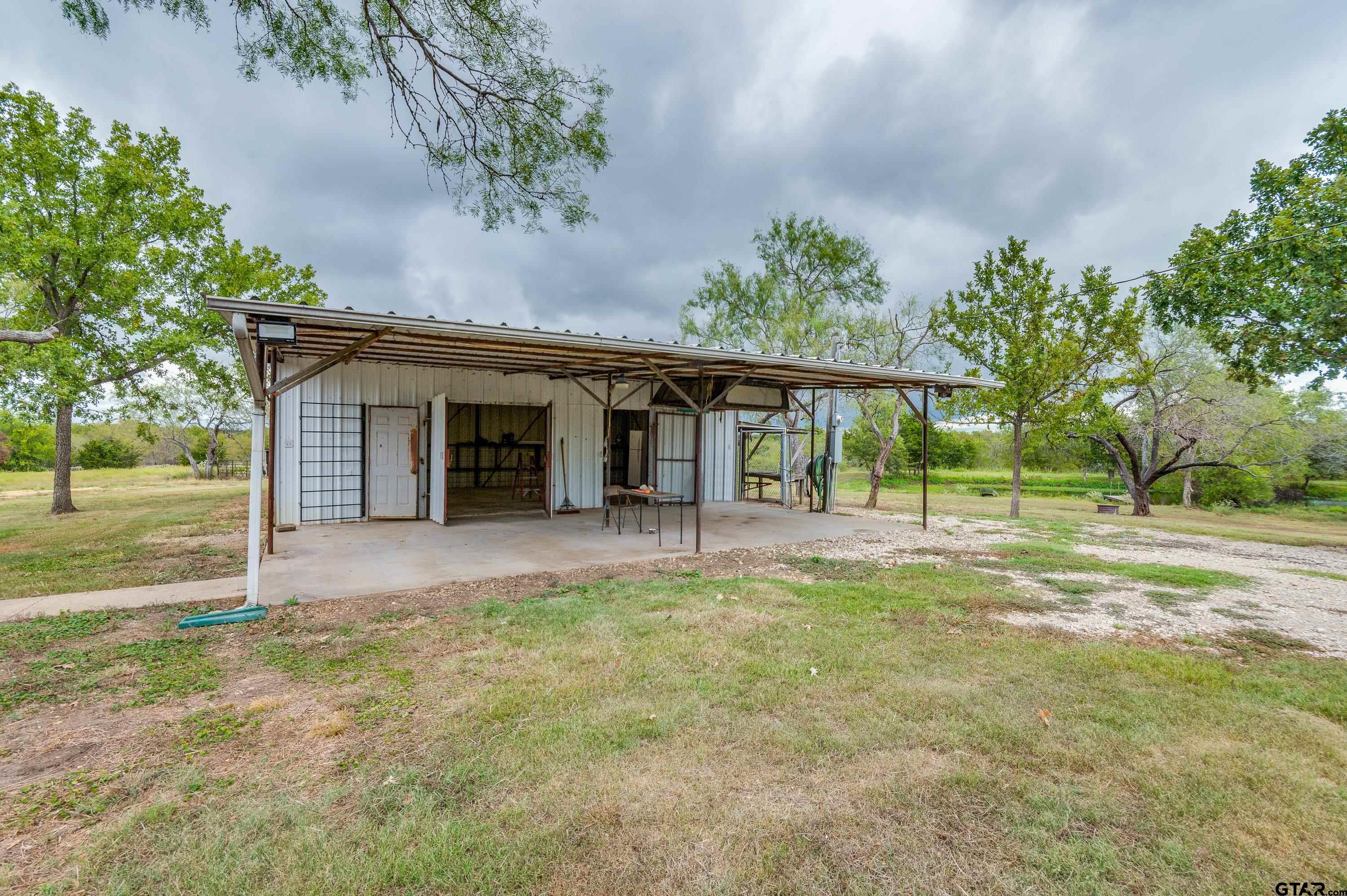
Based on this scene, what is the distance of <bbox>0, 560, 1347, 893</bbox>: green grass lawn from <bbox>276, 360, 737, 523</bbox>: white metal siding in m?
4.86

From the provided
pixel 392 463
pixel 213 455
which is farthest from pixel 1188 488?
pixel 213 455

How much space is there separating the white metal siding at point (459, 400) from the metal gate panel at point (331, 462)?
10 centimetres

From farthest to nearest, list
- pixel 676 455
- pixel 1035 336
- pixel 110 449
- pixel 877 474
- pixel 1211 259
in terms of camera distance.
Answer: pixel 110 449
pixel 877 474
pixel 1035 336
pixel 676 455
pixel 1211 259

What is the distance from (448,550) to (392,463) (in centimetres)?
324

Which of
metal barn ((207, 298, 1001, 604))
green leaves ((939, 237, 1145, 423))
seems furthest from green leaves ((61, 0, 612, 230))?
green leaves ((939, 237, 1145, 423))

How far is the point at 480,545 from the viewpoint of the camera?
720 centimetres

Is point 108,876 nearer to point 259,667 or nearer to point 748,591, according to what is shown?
point 259,667

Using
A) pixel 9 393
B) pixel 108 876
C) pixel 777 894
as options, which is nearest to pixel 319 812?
pixel 108 876

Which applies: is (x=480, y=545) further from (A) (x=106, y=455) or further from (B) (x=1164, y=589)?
(A) (x=106, y=455)

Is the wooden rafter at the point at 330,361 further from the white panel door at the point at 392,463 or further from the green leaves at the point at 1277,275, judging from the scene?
the green leaves at the point at 1277,275

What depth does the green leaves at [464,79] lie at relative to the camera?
15.1 feet

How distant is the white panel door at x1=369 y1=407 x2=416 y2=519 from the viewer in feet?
30.1

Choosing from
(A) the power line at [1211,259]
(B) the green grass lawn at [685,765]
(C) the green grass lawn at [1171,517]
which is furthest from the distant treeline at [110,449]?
(A) the power line at [1211,259]

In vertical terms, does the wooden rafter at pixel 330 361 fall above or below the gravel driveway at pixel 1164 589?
above
